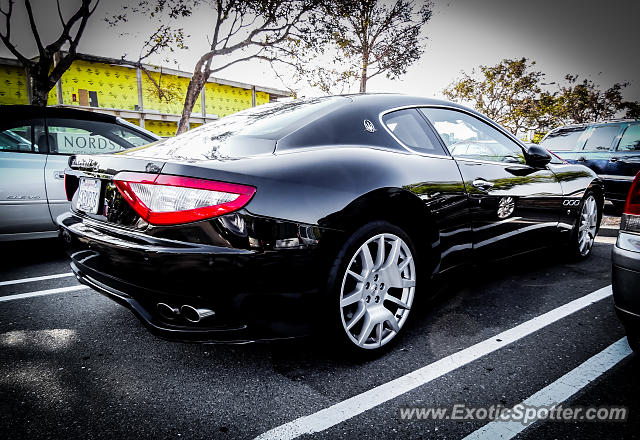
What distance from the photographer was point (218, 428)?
1.58 metres

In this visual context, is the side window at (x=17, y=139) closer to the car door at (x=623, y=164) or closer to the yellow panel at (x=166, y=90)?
the car door at (x=623, y=164)

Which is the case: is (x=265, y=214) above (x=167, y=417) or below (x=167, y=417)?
above

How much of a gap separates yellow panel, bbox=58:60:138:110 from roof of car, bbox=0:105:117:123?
58.1 ft

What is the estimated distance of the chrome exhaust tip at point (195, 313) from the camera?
5.29ft

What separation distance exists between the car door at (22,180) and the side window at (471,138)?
11.7ft

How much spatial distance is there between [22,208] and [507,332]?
420cm

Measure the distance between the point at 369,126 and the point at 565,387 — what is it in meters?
1.63

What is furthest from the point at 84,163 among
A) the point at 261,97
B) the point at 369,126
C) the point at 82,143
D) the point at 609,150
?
the point at 261,97

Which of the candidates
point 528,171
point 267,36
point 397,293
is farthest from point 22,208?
point 267,36

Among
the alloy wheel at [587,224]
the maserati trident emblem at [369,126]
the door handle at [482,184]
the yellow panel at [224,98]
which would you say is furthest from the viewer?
the yellow panel at [224,98]

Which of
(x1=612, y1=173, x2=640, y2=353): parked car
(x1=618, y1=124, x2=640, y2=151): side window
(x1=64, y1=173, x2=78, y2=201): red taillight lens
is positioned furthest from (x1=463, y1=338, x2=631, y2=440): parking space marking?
(x1=618, y1=124, x2=640, y2=151): side window

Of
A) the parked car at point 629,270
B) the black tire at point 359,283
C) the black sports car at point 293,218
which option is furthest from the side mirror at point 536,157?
the black tire at point 359,283

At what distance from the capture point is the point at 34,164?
371 centimetres

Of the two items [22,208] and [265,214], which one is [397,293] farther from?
[22,208]
